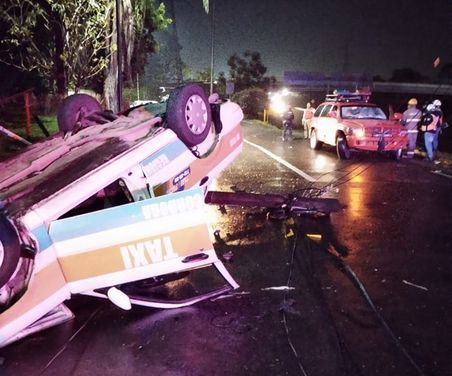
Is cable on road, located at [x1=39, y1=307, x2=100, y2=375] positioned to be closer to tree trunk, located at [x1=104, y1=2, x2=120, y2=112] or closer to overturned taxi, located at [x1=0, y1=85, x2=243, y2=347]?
overturned taxi, located at [x1=0, y1=85, x2=243, y2=347]

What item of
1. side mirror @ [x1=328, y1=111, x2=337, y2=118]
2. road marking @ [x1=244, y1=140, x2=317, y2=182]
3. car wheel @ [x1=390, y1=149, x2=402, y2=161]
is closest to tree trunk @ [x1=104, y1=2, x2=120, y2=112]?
road marking @ [x1=244, y1=140, x2=317, y2=182]

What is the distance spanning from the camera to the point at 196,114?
443 cm

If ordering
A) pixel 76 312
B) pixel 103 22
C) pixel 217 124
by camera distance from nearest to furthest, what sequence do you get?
pixel 76 312 → pixel 217 124 → pixel 103 22

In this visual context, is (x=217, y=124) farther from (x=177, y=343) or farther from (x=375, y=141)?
(x=375, y=141)

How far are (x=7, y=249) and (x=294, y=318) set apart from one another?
7.42 feet

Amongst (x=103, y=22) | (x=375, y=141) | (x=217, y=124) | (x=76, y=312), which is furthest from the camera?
(x=103, y=22)

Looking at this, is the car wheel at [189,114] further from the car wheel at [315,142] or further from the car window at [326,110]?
the car wheel at [315,142]

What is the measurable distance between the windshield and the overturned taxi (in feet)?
31.1

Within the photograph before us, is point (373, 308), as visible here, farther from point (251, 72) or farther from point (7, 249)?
point (251, 72)

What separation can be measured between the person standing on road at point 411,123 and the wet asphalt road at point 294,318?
22.0 feet

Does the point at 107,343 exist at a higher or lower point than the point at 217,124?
lower

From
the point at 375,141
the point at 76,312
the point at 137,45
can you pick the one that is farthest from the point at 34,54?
the point at 76,312

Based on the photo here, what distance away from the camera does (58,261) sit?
10.5 ft

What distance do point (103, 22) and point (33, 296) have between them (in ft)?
48.1
